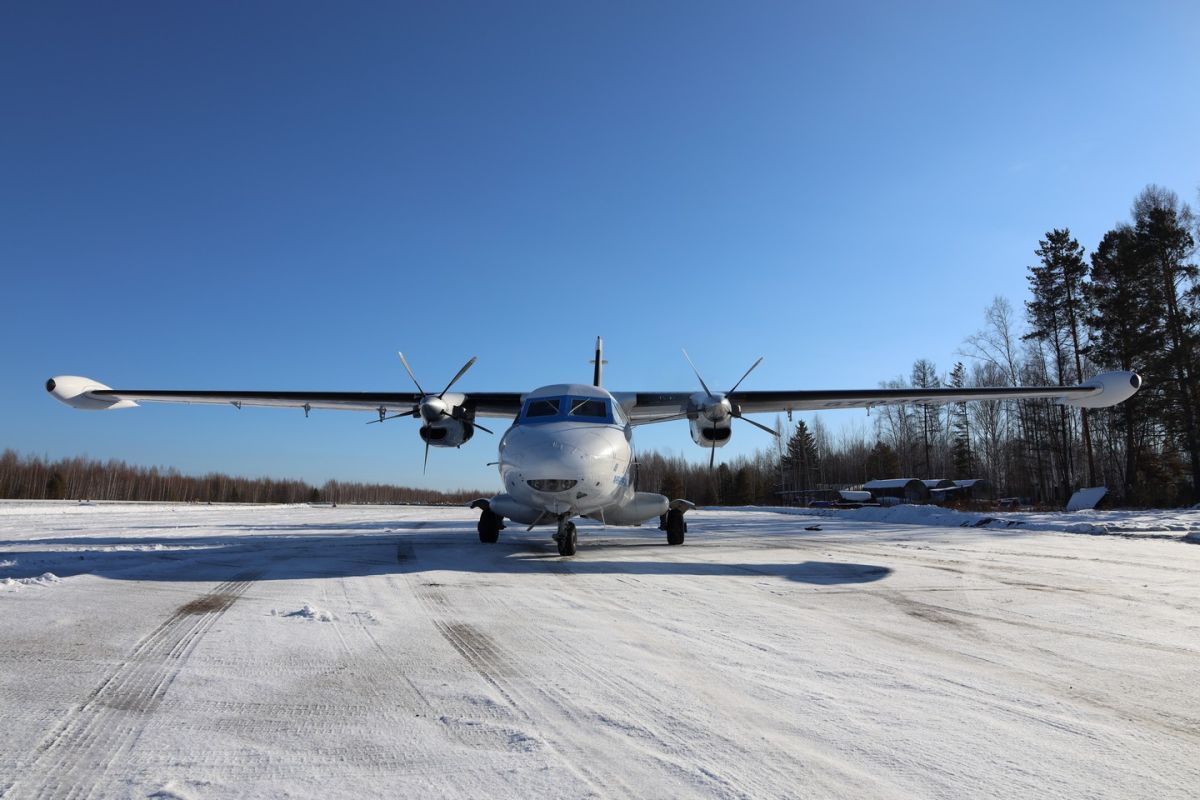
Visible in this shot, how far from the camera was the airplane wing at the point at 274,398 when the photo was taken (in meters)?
13.1

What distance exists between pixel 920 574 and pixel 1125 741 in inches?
208

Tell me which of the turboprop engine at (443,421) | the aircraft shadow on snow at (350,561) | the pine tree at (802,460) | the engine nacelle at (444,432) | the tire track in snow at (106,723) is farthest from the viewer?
the pine tree at (802,460)

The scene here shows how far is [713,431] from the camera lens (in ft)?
44.9

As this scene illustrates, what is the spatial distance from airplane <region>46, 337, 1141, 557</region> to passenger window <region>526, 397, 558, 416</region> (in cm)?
2

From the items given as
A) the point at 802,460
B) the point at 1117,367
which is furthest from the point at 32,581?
the point at 802,460

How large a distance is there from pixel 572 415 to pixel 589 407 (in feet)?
1.97

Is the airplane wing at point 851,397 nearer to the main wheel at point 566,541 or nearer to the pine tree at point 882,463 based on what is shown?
the main wheel at point 566,541

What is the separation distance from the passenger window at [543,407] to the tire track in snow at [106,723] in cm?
683

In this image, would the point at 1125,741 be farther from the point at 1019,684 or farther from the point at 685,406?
the point at 685,406

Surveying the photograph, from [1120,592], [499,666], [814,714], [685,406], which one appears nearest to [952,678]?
[814,714]

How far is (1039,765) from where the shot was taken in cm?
215

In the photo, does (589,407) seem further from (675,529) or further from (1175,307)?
(1175,307)

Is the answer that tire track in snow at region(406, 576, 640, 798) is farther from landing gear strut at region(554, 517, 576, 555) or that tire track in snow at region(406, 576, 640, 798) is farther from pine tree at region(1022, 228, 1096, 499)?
pine tree at region(1022, 228, 1096, 499)

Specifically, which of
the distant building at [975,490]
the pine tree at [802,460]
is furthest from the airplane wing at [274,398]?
the pine tree at [802,460]
